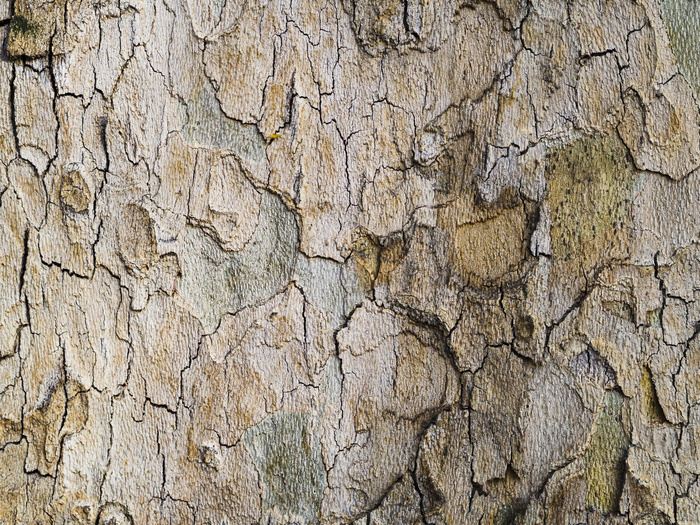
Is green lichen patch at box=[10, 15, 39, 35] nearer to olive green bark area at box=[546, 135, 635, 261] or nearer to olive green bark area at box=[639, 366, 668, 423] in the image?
olive green bark area at box=[546, 135, 635, 261]

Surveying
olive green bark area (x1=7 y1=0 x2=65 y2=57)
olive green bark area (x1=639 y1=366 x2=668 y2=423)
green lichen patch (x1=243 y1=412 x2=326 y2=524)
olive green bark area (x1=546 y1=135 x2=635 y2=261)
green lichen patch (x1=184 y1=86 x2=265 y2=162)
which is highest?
olive green bark area (x1=7 y1=0 x2=65 y2=57)

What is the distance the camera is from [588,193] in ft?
3.34

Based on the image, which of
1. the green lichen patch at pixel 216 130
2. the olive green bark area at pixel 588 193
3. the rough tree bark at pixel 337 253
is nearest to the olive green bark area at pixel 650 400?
the rough tree bark at pixel 337 253

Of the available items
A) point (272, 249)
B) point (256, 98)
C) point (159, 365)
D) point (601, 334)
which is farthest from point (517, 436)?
point (256, 98)

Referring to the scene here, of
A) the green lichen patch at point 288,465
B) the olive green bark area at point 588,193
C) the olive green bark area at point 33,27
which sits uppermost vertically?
the olive green bark area at point 33,27

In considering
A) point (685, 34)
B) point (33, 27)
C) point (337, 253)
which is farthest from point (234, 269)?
point (685, 34)

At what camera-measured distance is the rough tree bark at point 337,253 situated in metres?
1.01

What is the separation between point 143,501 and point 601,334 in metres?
0.91

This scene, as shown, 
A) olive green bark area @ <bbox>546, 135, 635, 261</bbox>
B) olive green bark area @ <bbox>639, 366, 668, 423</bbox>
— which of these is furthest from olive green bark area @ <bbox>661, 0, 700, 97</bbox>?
olive green bark area @ <bbox>639, 366, 668, 423</bbox>

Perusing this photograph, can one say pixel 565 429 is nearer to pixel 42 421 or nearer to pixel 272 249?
pixel 272 249

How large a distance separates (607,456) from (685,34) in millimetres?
796

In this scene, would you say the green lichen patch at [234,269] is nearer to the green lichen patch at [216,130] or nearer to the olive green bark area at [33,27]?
the green lichen patch at [216,130]

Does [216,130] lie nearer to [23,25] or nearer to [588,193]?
[23,25]

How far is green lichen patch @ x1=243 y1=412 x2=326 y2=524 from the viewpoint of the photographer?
1021 mm
